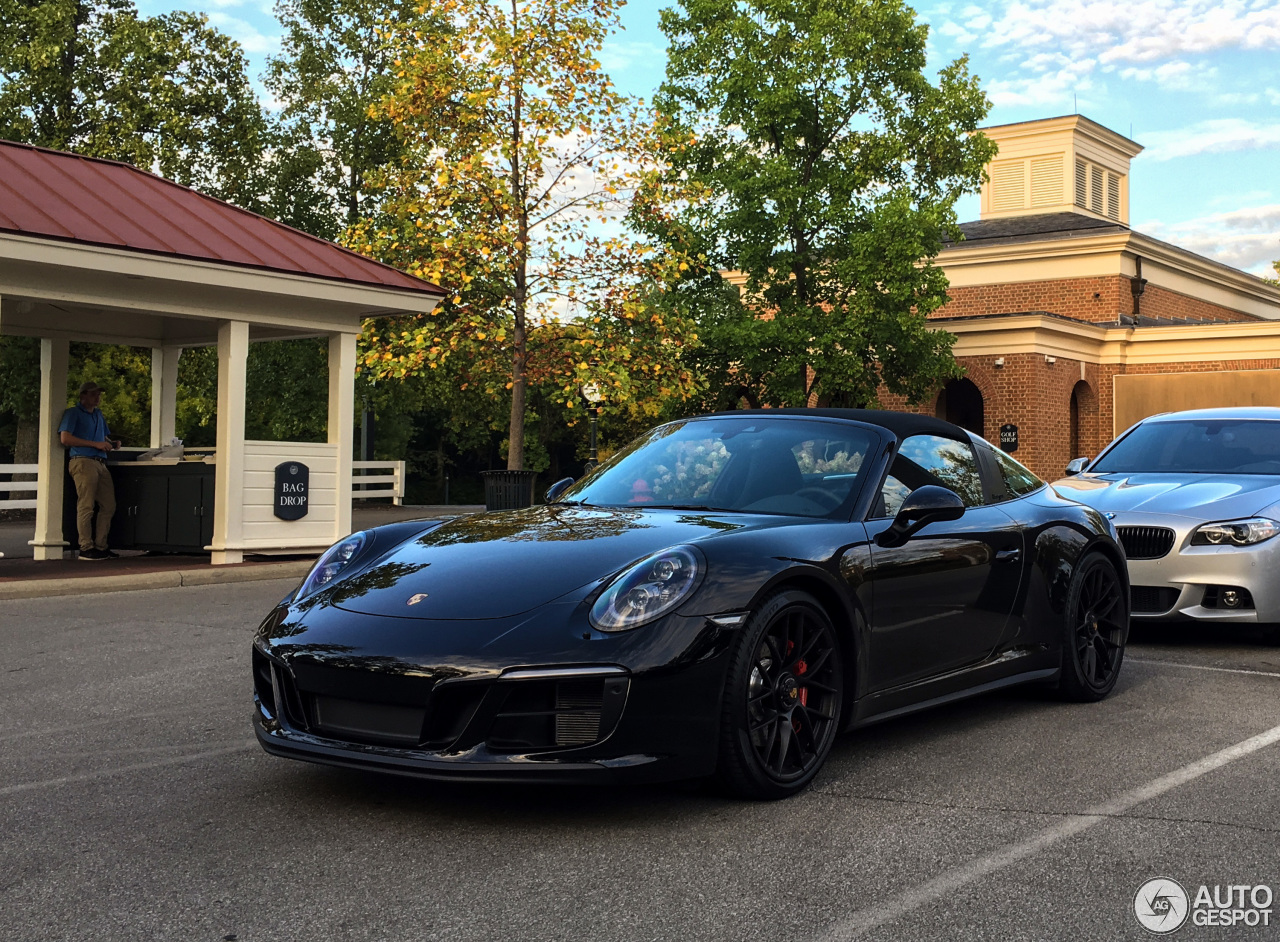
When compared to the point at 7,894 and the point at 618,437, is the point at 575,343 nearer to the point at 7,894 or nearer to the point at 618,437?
the point at 7,894

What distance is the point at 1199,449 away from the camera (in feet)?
31.9

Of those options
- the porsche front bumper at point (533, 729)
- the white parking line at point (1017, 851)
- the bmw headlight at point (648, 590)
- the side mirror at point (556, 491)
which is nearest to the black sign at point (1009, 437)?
the side mirror at point (556, 491)

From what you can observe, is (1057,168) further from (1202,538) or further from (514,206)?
(1202,538)

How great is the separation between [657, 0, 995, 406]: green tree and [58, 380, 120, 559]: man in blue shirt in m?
18.1

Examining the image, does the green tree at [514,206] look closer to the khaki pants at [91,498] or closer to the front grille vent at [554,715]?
the khaki pants at [91,498]

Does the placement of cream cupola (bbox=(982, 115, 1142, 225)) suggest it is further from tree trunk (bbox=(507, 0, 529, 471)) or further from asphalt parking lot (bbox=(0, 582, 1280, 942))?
asphalt parking lot (bbox=(0, 582, 1280, 942))

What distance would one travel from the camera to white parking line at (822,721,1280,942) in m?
3.34

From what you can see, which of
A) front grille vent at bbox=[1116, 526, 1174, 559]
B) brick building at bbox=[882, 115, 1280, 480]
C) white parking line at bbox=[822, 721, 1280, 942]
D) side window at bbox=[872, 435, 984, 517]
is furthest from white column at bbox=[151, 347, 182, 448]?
brick building at bbox=[882, 115, 1280, 480]

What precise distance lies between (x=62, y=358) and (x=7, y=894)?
13.2 m

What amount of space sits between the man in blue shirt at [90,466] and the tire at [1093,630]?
429 inches

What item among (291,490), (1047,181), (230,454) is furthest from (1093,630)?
(1047,181)

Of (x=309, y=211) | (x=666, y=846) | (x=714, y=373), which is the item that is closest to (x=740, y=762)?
(x=666, y=846)

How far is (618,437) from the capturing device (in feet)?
183

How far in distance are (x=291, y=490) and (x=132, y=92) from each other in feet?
77.3
